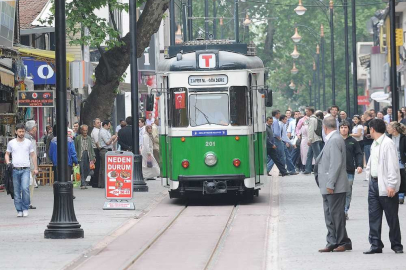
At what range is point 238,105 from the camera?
23109 mm

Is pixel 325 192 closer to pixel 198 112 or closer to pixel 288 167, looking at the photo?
pixel 198 112

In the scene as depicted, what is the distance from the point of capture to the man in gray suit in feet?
48.3

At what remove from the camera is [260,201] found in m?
24.4

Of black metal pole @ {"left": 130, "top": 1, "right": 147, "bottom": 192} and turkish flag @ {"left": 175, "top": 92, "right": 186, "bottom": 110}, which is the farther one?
black metal pole @ {"left": 130, "top": 1, "right": 147, "bottom": 192}

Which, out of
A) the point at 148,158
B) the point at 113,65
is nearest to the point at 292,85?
the point at 148,158

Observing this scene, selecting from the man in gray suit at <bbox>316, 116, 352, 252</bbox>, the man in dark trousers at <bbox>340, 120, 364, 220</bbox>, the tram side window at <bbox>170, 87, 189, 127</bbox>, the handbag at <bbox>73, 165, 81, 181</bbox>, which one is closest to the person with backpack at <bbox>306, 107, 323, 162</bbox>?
the handbag at <bbox>73, 165, 81, 181</bbox>

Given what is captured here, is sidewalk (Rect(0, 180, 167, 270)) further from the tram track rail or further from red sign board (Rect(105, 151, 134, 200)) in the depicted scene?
the tram track rail

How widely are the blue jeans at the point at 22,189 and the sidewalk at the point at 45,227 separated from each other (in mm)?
244

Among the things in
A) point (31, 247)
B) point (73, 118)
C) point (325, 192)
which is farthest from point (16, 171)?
point (73, 118)

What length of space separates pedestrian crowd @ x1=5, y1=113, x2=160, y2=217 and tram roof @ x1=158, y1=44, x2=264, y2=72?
2947 mm

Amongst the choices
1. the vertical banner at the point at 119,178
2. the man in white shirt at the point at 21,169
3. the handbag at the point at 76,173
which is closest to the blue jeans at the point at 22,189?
the man in white shirt at the point at 21,169

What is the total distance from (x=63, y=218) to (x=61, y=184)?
0.50 meters

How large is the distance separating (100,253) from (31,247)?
1079mm

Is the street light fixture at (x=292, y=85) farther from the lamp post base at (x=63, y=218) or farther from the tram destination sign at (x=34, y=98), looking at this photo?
the lamp post base at (x=63, y=218)
